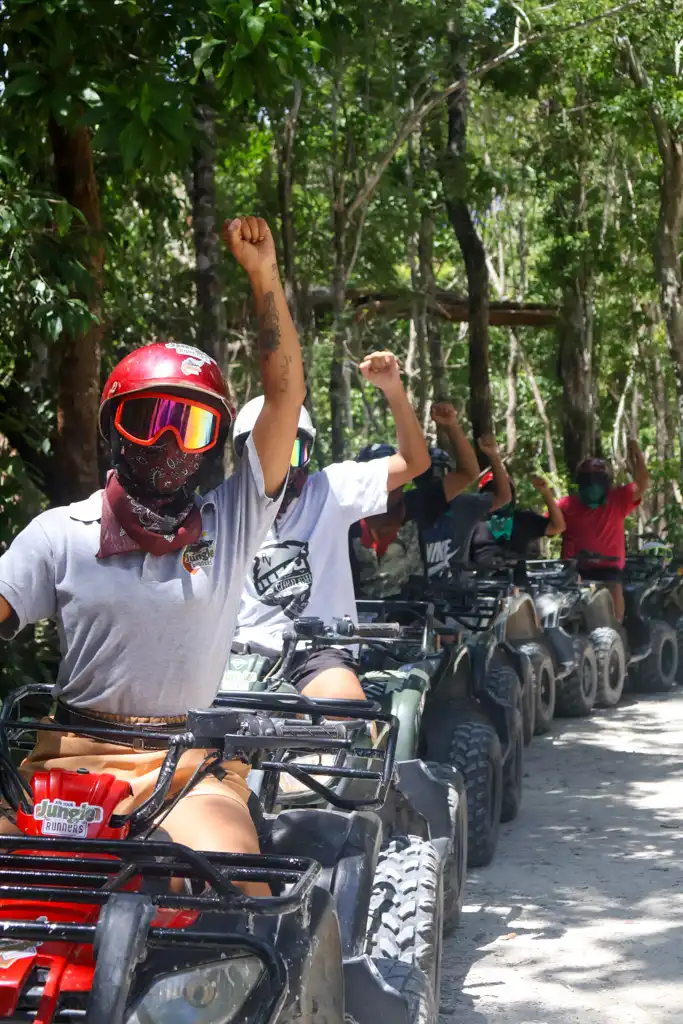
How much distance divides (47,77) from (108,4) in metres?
0.48

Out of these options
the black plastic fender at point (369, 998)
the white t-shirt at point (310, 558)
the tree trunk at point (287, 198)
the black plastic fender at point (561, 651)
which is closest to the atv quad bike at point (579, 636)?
the black plastic fender at point (561, 651)

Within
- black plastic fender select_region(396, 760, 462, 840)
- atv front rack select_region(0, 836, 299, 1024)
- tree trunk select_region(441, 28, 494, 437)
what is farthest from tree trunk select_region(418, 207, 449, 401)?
atv front rack select_region(0, 836, 299, 1024)

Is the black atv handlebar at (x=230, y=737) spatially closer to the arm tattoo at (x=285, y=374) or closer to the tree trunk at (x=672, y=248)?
the arm tattoo at (x=285, y=374)

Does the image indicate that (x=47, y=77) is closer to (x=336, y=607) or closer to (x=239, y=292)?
(x=336, y=607)

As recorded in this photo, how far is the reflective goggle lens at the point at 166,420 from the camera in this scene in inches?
133

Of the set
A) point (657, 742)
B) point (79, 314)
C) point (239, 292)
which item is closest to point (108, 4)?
point (79, 314)

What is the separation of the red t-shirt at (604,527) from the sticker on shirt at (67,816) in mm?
10070

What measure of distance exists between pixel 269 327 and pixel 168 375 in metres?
0.45

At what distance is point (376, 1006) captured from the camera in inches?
137

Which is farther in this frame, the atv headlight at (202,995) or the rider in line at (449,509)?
the rider in line at (449,509)

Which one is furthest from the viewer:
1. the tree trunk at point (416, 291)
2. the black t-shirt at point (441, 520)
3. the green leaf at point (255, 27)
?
the tree trunk at point (416, 291)

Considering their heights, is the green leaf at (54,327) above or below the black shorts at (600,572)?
above

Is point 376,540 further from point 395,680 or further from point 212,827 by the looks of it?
point 212,827

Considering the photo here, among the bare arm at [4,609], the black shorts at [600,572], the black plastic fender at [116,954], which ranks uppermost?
the black shorts at [600,572]
